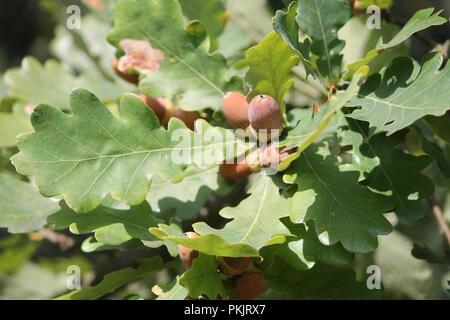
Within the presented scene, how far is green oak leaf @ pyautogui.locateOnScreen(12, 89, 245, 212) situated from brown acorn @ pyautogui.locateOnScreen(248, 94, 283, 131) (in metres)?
0.06

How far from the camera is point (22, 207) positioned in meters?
1.18

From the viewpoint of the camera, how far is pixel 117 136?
40.0 inches

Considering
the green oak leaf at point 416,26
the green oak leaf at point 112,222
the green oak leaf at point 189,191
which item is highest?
the green oak leaf at point 416,26

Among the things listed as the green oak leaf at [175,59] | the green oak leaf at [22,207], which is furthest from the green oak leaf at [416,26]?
the green oak leaf at [22,207]

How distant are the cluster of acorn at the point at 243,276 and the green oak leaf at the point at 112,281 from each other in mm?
167

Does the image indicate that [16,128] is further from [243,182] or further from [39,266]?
[39,266]

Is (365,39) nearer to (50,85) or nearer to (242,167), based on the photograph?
(242,167)

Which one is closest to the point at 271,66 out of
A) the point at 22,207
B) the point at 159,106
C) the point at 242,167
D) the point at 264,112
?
the point at 264,112

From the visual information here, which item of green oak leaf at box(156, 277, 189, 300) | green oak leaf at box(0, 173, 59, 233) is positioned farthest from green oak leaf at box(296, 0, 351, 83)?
green oak leaf at box(0, 173, 59, 233)

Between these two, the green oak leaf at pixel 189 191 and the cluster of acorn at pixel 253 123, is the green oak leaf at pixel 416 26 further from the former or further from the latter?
the green oak leaf at pixel 189 191

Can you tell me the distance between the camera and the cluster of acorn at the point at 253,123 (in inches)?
39.8

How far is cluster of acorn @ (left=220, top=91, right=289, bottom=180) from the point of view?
3.31ft

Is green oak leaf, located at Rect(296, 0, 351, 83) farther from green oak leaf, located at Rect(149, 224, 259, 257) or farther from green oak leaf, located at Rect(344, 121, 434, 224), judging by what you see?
green oak leaf, located at Rect(149, 224, 259, 257)
